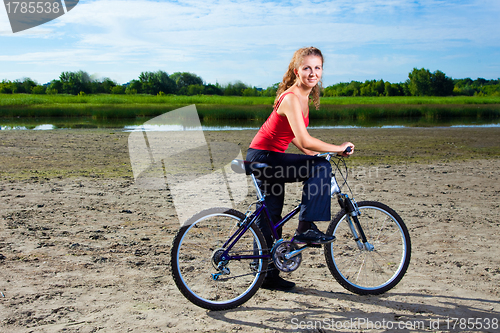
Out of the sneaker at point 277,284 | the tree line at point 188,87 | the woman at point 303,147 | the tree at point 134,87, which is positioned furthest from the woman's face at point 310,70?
the tree at point 134,87

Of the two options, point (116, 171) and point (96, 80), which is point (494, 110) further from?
point (96, 80)

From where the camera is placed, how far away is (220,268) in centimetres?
296

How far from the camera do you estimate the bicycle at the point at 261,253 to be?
291cm

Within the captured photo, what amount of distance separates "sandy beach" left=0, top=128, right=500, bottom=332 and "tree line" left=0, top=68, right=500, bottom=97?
139ft

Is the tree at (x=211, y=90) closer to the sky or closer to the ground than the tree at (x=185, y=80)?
closer to the ground

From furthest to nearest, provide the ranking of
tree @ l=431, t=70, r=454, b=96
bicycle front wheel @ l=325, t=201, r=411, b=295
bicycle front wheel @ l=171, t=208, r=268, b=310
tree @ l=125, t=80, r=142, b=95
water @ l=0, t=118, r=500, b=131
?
tree @ l=431, t=70, r=454, b=96
tree @ l=125, t=80, r=142, b=95
water @ l=0, t=118, r=500, b=131
bicycle front wheel @ l=325, t=201, r=411, b=295
bicycle front wheel @ l=171, t=208, r=268, b=310

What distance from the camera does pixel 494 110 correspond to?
3672 cm

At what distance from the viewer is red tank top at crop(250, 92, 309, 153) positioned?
2949 mm

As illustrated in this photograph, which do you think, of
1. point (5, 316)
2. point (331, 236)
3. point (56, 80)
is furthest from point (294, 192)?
point (56, 80)

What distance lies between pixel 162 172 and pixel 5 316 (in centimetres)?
596

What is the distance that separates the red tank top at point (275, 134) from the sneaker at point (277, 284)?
3.65 feet

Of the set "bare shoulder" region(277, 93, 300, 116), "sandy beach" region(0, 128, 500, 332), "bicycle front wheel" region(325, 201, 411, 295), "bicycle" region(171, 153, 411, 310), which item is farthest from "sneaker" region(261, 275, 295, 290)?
"bare shoulder" region(277, 93, 300, 116)

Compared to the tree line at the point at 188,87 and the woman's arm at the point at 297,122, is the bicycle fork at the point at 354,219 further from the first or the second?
the tree line at the point at 188,87

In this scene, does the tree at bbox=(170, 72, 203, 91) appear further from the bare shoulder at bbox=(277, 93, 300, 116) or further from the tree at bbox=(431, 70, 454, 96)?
the bare shoulder at bbox=(277, 93, 300, 116)
